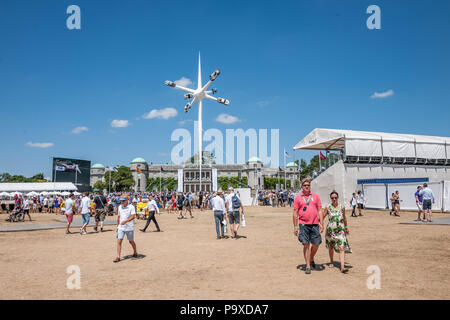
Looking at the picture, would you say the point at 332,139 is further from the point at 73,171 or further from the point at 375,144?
the point at 73,171

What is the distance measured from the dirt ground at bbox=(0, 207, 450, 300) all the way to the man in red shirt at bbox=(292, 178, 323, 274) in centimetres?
48

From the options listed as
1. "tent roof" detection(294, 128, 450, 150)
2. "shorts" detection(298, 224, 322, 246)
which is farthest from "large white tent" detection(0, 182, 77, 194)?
"shorts" detection(298, 224, 322, 246)

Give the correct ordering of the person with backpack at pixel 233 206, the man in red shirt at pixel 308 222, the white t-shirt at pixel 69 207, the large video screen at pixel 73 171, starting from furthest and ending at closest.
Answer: the large video screen at pixel 73 171 → the white t-shirt at pixel 69 207 → the person with backpack at pixel 233 206 → the man in red shirt at pixel 308 222

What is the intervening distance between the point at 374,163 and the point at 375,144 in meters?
1.79

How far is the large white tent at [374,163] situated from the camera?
2602 cm

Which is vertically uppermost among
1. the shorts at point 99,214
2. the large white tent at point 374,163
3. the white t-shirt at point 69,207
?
the large white tent at point 374,163

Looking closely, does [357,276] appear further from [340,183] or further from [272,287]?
[340,183]

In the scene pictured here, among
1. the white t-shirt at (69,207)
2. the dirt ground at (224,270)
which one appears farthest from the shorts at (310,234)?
the white t-shirt at (69,207)

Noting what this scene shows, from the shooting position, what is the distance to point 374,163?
96.6 ft

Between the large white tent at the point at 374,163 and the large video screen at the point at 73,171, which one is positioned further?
the large video screen at the point at 73,171

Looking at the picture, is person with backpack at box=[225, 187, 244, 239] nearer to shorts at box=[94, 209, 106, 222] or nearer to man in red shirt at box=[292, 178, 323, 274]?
man in red shirt at box=[292, 178, 323, 274]

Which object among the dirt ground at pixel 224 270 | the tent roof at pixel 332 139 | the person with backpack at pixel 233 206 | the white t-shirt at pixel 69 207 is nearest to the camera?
the dirt ground at pixel 224 270

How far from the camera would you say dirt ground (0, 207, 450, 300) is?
5.06m

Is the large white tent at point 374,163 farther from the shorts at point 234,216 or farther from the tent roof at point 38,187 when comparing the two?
the tent roof at point 38,187
